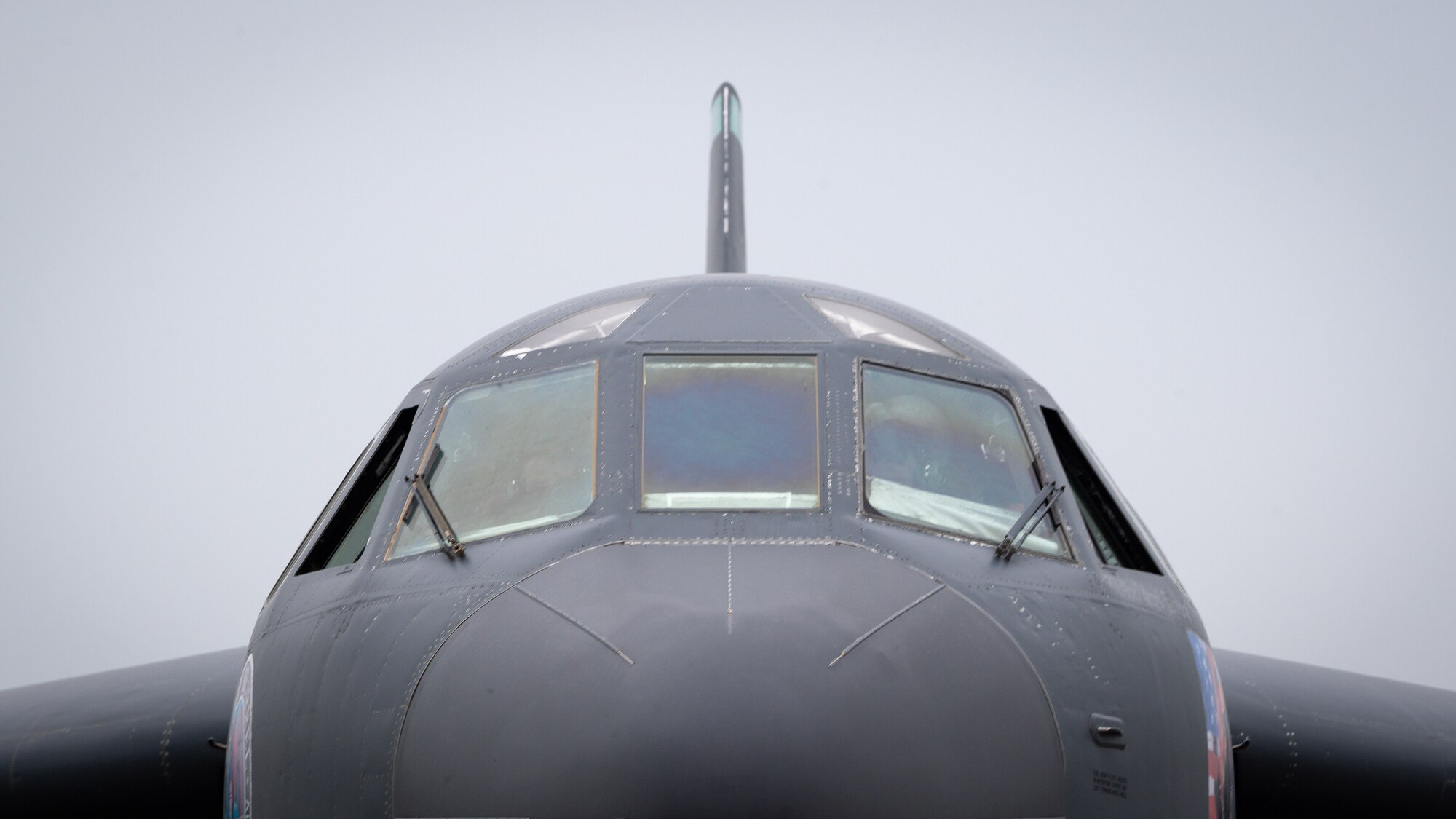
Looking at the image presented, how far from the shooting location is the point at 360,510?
6.12 m

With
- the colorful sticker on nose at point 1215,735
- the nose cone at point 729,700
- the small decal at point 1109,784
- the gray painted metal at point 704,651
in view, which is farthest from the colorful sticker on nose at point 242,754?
the colorful sticker on nose at point 1215,735

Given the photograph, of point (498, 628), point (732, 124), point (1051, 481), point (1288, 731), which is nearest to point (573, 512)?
point (498, 628)

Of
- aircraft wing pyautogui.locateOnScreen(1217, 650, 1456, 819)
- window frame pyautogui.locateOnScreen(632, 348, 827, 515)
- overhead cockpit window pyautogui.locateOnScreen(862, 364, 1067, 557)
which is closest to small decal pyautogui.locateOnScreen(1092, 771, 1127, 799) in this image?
overhead cockpit window pyautogui.locateOnScreen(862, 364, 1067, 557)

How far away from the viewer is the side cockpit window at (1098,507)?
235 inches

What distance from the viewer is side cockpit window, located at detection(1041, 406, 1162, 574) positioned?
5.97 m

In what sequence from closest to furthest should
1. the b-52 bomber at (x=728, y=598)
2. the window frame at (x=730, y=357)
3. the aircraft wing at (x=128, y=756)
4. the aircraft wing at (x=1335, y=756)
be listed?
the b-52 bomber at (x=728, y=598) → the window frame at (x=730, y=357) → the aircraft wing at (x=128, y=756) → the aircraft wing at (x=1335, y=756)

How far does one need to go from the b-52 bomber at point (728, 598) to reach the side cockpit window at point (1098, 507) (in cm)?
1

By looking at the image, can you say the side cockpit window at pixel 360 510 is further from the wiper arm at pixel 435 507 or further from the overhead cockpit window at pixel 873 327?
the overhead cockpit window at pixel 873 327

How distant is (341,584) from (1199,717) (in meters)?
3.28

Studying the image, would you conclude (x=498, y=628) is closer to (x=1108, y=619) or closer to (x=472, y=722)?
(x=472, y=722)

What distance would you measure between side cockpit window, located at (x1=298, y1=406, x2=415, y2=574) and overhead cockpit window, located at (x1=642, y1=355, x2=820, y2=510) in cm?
135

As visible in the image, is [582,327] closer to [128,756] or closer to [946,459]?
[946,459]

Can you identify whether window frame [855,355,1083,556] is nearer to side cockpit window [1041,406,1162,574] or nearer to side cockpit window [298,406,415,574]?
side cockpit window [1041,406,1162,574]

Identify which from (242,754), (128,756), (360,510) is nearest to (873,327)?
(360,510)
